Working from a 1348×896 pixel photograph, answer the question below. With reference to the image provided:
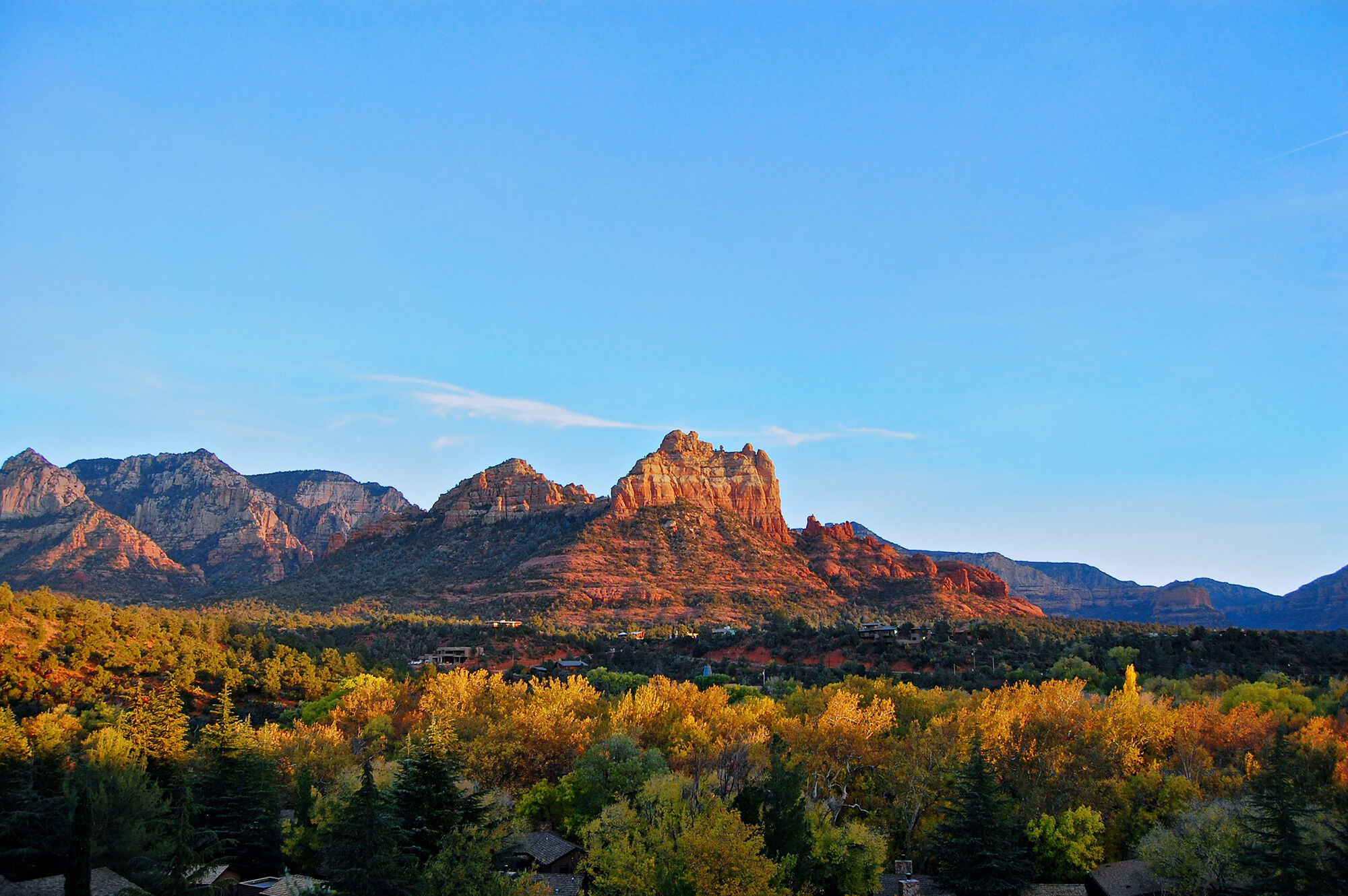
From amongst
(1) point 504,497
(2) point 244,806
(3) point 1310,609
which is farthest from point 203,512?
(3) point 1310,609

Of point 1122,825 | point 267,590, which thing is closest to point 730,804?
point 1122,825

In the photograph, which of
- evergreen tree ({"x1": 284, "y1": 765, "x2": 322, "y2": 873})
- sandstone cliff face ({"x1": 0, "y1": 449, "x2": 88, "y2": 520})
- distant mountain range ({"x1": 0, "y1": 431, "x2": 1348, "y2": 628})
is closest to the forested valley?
evergreen tree ({"x1": 284, "y1": 765, "x2": 322, "y2": 873})

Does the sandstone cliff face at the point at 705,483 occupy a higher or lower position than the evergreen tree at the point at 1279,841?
higher

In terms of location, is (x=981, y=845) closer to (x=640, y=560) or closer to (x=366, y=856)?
(x=366, y=856)

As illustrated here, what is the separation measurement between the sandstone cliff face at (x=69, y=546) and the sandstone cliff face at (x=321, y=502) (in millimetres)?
Result: 39645

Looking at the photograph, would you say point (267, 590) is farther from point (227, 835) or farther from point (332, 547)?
point (227, 835)

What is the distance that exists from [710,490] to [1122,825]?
306 feet

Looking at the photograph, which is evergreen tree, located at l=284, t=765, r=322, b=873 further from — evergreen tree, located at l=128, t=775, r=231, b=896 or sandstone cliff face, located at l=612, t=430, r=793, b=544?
sandstone cliff face, located at l=612, t=430, r=793, b=544

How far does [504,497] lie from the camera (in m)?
122

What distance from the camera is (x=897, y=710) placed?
42.2 metres

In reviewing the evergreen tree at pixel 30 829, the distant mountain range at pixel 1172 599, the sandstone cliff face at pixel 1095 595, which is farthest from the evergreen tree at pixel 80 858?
the distant mountain range at pixel 1172 599

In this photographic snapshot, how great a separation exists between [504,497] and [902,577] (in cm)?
5233

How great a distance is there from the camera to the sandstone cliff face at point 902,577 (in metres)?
102

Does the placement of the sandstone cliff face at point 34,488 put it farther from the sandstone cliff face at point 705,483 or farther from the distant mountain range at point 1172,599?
the distant mountain range at point 1172,599
